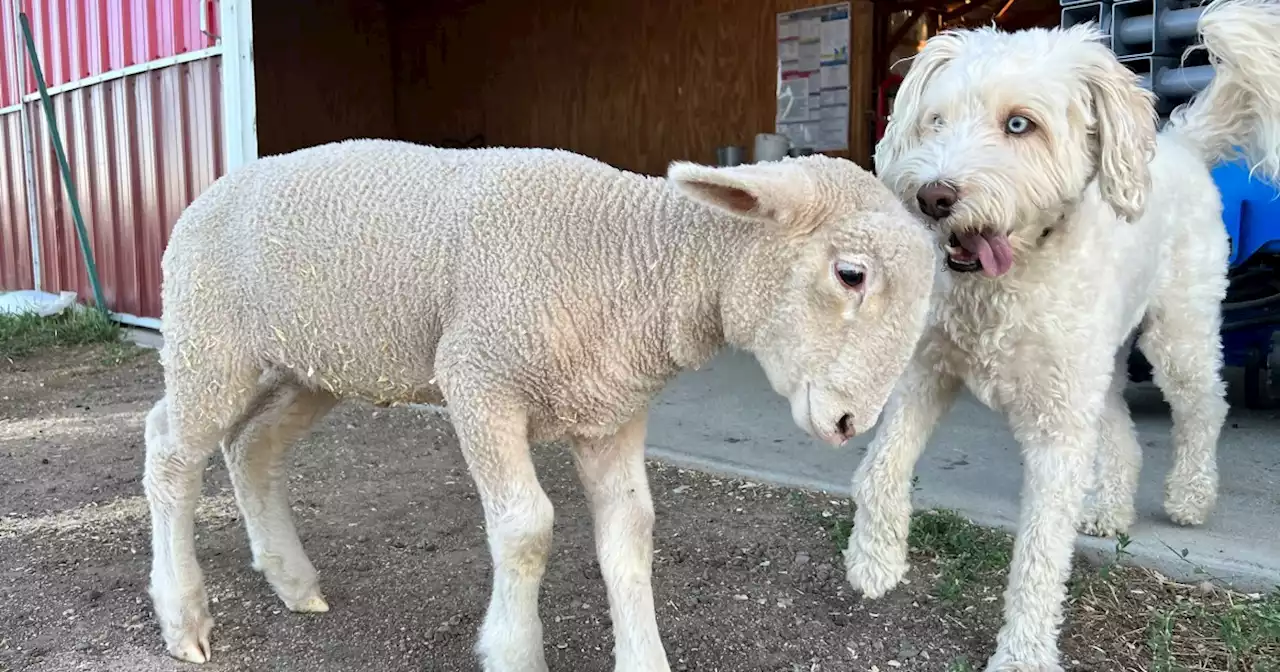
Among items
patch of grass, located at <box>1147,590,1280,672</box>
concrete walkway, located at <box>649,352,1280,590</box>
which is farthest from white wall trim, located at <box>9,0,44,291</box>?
patch of grass, located at <box>1147,590,1280,672</box>

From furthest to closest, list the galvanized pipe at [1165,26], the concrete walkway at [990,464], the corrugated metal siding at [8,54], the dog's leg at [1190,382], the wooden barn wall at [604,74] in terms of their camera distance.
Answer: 1. the corrugated metal siding at [8,54]
2. the wooden barn wall at [604,74]
3. the galvanized pipe at [1165,26]
4. the dog's leg at [1190,382]
5. the concrete walkway at [990,464]

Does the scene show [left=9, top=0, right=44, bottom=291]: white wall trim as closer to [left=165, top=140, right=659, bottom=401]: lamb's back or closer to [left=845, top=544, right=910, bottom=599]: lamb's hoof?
[left=165, top=140, right=659, bottom=401]: lamb's back

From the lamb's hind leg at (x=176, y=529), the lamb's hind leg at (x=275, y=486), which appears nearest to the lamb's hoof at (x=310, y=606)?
the lamb's hind leg at (x=275, y=486)

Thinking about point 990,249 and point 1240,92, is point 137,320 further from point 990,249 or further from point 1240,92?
point 1240,92

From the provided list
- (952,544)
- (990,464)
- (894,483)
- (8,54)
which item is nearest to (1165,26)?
(990,464)

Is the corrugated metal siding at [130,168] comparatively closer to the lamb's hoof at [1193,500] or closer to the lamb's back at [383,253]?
the lamb's back at [383,253]

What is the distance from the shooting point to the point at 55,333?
779 cm

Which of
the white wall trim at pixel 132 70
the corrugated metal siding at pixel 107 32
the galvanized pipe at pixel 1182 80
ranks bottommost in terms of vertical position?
the galvanized pipe at pixel 1182 80

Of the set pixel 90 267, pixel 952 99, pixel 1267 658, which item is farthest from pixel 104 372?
pixel 1267 658

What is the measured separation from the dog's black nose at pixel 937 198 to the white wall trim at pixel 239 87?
5.11m

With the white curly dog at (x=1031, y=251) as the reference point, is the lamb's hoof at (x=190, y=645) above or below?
below

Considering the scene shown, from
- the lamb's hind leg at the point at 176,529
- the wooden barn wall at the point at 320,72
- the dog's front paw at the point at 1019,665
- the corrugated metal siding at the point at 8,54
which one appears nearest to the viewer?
the dog's front paw at the point at 1019,665

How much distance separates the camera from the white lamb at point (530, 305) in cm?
173

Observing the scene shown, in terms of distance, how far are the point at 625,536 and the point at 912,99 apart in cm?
131
